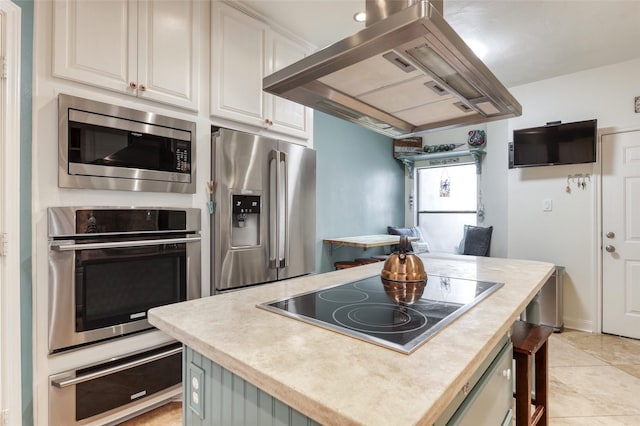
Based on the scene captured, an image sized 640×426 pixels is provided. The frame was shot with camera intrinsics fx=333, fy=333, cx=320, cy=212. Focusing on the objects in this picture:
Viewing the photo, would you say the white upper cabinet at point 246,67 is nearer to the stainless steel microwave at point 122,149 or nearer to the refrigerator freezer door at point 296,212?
the refrigerator freezer door at point 296,212

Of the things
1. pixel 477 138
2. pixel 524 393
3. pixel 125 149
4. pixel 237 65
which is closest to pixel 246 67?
pixel 237 65

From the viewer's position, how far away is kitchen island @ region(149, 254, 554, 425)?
56 cm

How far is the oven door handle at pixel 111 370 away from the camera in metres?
1.57

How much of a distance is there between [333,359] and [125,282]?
4.92ft

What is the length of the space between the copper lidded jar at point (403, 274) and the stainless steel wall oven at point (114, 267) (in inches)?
46.9

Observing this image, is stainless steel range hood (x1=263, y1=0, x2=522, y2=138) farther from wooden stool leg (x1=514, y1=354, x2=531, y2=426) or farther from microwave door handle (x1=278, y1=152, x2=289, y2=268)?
wooden stool leg (x1=514, y1=354, x2=531, y2=426)

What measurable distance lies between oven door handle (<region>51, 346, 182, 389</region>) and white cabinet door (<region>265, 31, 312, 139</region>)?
1668 millimetres

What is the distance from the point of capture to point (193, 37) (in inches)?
81.0

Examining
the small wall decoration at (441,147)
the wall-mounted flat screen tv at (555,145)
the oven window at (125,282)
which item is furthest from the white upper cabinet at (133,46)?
the small wall decoration at (441,147)

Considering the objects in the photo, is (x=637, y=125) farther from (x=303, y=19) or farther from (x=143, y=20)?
(x=143, y=20)

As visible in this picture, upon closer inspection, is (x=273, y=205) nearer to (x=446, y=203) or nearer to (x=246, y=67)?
(x=246, y=67)

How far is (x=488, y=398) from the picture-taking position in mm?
981

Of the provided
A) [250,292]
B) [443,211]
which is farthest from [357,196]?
[250,292]

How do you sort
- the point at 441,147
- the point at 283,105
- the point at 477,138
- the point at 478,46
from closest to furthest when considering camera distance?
1. the point at 283,105
2. the point at 478,46
3. the point at 477,138
4. the point at 441,147
